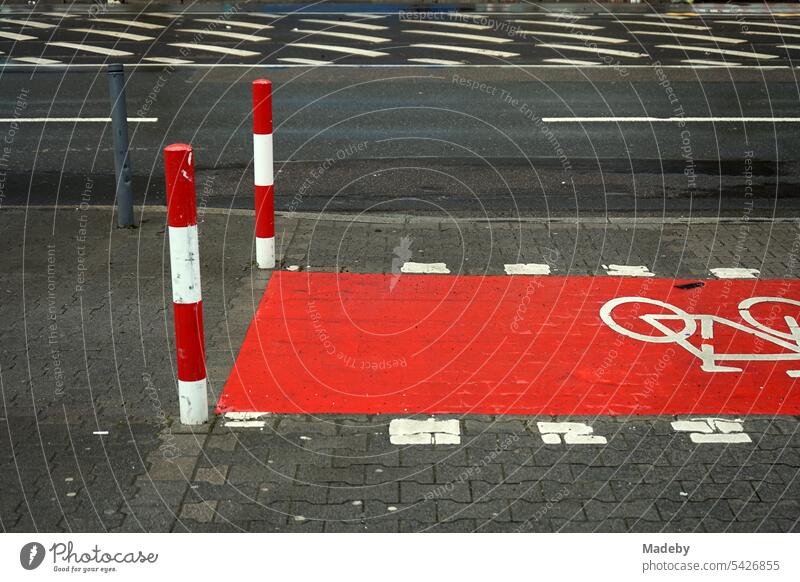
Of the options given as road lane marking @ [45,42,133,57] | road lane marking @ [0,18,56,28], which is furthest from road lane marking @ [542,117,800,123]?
road lane marking @ [0,18,56,28]

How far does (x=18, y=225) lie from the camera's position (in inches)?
330

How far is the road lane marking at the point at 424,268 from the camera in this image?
741 centimetres

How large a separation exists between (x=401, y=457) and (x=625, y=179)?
18.8 feet

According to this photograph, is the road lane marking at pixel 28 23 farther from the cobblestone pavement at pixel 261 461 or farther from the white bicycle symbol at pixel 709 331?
the white bicycle symbol at pixel 709 331

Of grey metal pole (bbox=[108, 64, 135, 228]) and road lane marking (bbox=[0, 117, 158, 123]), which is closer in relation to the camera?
grey metal pole (bbox=[108, 64, 135, 228])

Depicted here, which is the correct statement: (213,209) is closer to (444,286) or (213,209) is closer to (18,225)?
(18,225)

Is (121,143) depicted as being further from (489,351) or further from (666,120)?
(666,120)

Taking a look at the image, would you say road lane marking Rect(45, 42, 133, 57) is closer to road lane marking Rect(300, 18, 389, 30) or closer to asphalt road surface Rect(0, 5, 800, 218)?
asphalt road surface Rect(0, 5, 800, 218)

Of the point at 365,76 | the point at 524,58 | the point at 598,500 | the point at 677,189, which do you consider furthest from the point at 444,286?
the point at 524,58

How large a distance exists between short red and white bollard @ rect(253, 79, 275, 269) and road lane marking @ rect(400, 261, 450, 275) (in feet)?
3.12

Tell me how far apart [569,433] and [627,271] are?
8.25 feet

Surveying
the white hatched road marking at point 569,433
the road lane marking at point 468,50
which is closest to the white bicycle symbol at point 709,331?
the white hatched road marking at point 569,433

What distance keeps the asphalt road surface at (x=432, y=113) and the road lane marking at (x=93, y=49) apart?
86mm

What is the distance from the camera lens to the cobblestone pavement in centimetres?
450
